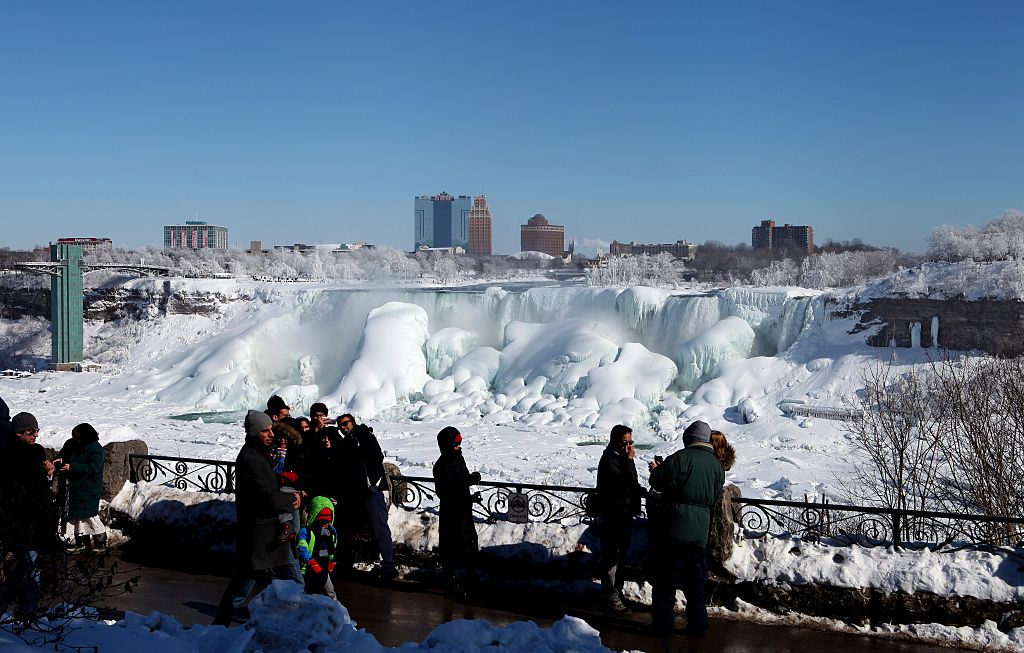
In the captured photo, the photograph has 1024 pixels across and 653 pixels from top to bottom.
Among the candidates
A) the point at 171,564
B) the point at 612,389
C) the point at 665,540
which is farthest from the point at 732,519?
the point at 612,389

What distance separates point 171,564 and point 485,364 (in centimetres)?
2431

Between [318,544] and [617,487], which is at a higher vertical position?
[617,487]

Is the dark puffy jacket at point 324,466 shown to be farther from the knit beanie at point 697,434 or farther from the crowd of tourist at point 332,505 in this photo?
the knit beanie at point 697,434

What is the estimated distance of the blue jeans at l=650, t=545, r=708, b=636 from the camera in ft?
19.3

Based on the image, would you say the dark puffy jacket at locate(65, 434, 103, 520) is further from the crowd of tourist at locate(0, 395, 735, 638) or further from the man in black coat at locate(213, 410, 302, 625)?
the man in black coat at locate(213, 410, 302, 625)

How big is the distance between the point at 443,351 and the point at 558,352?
190 inches

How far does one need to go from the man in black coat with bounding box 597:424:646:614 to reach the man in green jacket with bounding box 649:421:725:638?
0.58 meters

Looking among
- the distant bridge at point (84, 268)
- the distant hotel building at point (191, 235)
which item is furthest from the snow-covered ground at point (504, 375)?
the distant hotel building at point (191, 235)

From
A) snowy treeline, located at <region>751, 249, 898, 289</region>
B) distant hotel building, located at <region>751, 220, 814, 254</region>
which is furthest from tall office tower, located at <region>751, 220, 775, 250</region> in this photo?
snowy treeline, located at <region>751, 249, 898, 289</region>

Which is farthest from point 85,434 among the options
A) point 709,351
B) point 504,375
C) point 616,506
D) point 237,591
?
point 709,351

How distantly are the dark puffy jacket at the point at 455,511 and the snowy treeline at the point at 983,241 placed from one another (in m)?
41.3

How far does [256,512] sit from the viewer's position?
18.7ft

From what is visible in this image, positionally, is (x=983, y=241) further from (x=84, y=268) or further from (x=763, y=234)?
(x=763, y=234)

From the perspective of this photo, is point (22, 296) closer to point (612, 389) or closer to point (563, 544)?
point (612, 389)
